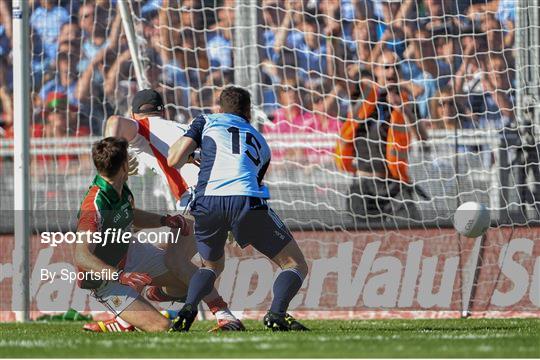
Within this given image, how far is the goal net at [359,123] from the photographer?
11695 mm

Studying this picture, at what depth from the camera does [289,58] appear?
12414mm

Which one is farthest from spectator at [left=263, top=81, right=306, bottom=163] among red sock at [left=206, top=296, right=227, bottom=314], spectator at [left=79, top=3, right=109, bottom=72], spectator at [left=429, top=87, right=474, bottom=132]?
red sock at [left=206, top=296, right=227, bottom=314]

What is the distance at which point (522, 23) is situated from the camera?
452 inches

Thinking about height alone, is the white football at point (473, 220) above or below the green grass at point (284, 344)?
above

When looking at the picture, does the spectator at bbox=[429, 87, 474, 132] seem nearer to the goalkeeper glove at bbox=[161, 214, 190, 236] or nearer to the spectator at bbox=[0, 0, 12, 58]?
the goalkeeper glove at bbox=[161, 214, 190, 236]

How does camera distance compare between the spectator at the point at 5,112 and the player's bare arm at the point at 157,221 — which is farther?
the spectator at the point at 5,112

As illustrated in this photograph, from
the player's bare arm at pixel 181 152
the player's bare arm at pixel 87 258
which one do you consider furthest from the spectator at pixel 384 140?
the player's bare arm at pixel 87 258

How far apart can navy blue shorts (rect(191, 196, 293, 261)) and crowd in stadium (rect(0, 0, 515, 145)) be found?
3807 mm

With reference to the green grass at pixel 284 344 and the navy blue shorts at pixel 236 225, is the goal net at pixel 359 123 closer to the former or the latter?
the green grass at pixel 284 344

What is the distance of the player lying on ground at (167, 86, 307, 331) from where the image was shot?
8.60 meters

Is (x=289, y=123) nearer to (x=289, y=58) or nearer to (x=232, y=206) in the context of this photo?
(x=289, y=58)

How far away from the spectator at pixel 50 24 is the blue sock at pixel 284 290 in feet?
17.7

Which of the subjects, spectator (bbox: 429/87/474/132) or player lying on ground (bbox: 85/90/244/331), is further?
spectator (bbox: 429/87/474/132)

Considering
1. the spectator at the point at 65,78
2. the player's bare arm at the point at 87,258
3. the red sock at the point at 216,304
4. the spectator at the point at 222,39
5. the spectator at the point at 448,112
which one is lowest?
the red sock at the point at 216,304
